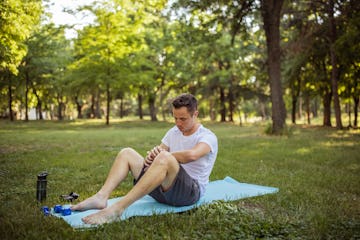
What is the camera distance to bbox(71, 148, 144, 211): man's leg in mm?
4129

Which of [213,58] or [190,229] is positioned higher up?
[213,58]

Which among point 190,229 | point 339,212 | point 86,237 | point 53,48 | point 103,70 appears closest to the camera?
point 86,237

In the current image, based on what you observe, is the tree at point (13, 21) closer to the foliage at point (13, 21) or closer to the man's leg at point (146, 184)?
the foliage at point (13, 21)

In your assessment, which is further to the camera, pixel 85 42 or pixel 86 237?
pixel 85 42

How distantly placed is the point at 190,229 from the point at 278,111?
41.5ft

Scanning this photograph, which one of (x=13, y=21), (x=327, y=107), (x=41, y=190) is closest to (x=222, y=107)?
(x=327, y=107)

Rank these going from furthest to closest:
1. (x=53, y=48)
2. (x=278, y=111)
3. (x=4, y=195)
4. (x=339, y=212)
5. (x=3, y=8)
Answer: (x=53, y=48), (x=278, y=111), (x=3, y=8), (x=4, y=195), (x=339, y=212)

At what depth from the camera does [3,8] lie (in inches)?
413

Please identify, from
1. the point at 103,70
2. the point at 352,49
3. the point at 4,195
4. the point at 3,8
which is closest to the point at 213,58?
the point at 103,70

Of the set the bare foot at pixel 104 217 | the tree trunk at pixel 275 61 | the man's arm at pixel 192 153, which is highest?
the tree trunk at pixel 275 61

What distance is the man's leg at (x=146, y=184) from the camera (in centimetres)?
373

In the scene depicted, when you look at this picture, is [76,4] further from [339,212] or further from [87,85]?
[339,212]

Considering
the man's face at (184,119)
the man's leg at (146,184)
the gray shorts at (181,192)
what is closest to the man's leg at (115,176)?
the gray shorts at (181,192)

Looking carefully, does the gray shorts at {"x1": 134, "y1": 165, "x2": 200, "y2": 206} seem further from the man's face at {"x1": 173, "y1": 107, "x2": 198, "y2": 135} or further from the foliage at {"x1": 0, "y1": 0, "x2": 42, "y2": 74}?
the foliage at {"x1": 0, "y1": 0, "x2": 42, "y2": 74}
